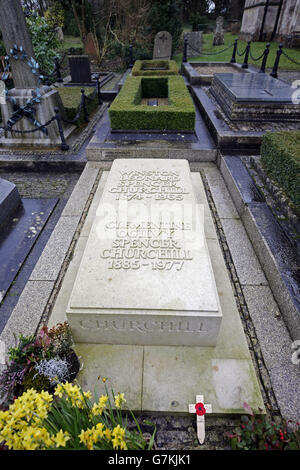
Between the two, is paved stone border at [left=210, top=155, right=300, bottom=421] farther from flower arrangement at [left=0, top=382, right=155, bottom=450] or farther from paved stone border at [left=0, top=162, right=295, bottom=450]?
flower arrangement at [left=0, top=382, right=155, bottom=450]

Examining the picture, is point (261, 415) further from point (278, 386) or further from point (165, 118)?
point (165, 118)

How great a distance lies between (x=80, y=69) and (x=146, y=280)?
12974mm

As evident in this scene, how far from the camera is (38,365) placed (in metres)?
2.65

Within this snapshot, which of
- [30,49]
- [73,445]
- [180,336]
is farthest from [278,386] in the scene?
[30,49]

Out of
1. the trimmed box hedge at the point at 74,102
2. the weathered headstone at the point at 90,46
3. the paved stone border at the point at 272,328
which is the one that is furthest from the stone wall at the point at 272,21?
the paved stone border at the point at 272,328

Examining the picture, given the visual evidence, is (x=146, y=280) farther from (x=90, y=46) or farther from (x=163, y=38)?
(x=90, y=46)

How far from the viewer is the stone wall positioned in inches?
750

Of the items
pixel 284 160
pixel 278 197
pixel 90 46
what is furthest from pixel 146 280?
pixel 90 46

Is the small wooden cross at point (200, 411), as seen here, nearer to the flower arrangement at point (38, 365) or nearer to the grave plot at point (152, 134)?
the flower arrangement at point (38, 365)

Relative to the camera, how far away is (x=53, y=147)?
24.8 feet

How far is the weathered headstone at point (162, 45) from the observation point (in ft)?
53.3

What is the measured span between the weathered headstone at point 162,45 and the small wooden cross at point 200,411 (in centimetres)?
1952

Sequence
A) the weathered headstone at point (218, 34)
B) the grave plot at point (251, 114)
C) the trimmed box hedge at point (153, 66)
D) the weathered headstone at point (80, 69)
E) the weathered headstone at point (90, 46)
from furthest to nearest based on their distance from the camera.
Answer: the weathered headstone at point (218, 34)
the weathered headstone at point (90, 46)
the weathered headstone at point (80, 69)
the trimmed box hedge at point (153, 66)
the grave plot at point (251, 114)

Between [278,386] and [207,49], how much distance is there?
26.8 meters
